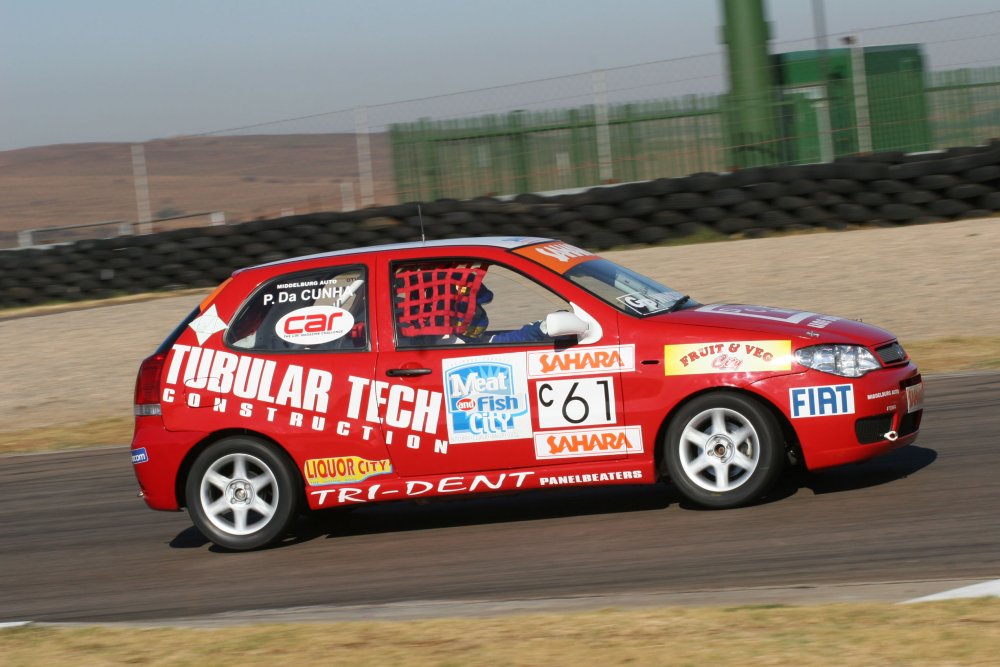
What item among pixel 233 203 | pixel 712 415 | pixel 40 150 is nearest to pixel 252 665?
pixel 712 415

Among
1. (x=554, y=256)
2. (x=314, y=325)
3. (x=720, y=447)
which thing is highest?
(x=554, y=256)

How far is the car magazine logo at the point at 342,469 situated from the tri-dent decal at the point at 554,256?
1.41 meters

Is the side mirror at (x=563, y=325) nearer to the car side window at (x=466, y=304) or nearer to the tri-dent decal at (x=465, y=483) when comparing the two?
the car side window at (x=466, y=304)

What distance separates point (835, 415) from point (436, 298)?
2240 millimetres

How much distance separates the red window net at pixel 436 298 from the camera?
695 centimetres

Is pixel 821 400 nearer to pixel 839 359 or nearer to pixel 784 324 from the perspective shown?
pixel 839 359

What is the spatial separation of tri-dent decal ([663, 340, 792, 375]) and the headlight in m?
0.10

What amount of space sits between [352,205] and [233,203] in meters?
5.56

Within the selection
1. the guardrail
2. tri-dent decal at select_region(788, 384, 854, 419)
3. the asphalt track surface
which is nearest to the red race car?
tri-dent decal at select_region(788, 384, 854, 419)

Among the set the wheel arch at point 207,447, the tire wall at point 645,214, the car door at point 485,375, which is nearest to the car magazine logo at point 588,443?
the car door at point 485,375

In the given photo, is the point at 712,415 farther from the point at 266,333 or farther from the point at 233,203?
the point at 233,203

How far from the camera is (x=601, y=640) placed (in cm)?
482

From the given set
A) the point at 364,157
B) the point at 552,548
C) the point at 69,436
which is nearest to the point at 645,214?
the point at 364,157

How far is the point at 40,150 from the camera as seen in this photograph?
172ft
